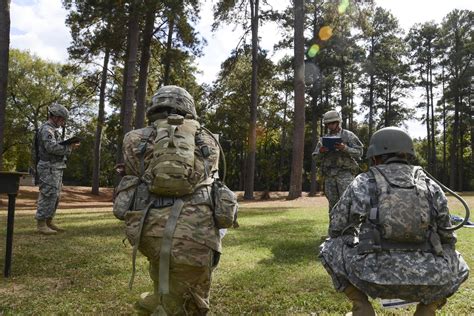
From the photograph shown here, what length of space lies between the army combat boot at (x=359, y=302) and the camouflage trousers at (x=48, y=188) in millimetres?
6110

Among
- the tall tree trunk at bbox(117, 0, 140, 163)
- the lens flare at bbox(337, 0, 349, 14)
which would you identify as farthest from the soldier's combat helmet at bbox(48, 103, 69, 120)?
the lens flare at bbox(337, 0, 349, 14)

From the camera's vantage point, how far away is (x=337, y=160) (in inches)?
282

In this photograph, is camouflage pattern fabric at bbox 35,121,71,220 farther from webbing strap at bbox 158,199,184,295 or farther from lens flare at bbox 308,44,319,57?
lens flare at bbox 308,44,319,57

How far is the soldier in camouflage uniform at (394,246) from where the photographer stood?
269cm

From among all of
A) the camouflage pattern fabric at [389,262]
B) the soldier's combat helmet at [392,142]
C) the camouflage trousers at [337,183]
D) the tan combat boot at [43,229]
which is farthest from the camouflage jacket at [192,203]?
the tan combat boot at [43,229]

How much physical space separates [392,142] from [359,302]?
4.06ft

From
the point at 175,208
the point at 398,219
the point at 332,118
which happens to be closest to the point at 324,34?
the point at 332,118

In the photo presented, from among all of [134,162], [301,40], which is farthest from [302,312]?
[301,40]

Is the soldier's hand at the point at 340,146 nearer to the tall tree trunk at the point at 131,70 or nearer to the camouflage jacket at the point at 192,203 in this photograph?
the camouflage jacket at the point at 192,203

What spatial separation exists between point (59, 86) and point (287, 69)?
21.7 m

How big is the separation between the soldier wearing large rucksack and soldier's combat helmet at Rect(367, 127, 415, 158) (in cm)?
123

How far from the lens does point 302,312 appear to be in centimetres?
397

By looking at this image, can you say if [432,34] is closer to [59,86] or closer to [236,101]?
[236,101]

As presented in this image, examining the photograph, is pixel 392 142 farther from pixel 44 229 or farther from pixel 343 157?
pixel 44 229
